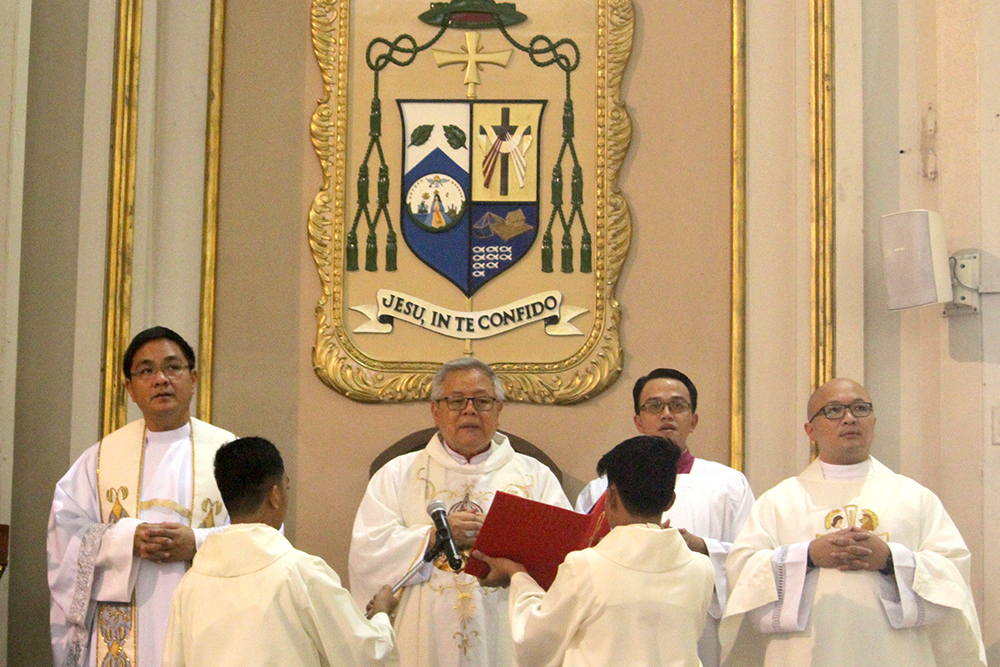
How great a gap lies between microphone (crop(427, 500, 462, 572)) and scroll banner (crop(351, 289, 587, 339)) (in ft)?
8.19

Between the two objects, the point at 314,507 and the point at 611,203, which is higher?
the point at 611,203

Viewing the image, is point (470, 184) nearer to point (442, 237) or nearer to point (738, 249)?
point (442, 237)

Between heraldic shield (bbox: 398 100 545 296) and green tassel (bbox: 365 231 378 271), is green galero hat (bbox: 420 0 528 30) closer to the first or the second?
heraldic shield (bbox: 398 100 545 296)

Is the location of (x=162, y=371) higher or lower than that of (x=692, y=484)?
higher

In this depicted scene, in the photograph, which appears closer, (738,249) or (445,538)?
(445,538)

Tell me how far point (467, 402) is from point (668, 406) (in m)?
0.85

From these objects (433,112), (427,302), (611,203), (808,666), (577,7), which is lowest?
(808,666)

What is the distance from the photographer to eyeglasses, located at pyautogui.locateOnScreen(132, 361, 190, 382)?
5047mm

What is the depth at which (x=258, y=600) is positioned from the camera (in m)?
3.73

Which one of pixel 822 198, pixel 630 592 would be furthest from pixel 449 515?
pixel 822 198

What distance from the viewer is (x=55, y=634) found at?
16.5 feet

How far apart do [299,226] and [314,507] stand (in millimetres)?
1439

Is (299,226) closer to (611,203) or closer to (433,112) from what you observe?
(433,112)

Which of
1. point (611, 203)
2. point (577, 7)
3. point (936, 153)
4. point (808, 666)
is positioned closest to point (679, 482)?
point (808, 666)
